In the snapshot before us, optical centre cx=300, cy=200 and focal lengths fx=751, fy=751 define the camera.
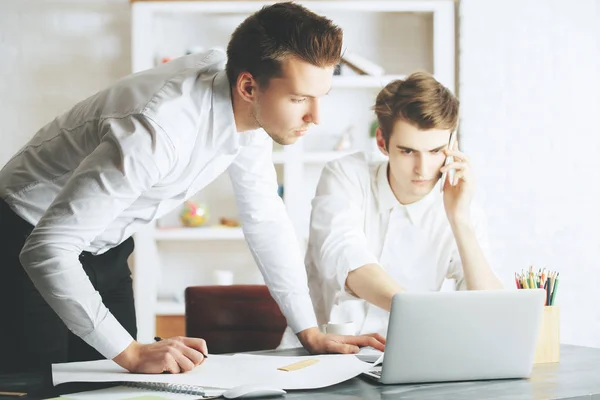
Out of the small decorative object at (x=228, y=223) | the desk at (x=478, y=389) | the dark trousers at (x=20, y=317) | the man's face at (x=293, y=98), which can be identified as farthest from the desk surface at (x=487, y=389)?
the small decorative object at (x=228, y=223)

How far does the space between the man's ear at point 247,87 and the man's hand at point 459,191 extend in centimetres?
77

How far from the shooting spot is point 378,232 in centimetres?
221

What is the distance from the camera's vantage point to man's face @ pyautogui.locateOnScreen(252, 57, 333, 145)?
1453mm

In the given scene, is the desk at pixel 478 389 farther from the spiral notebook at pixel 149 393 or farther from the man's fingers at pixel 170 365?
the man's fingers at pixel 170 365

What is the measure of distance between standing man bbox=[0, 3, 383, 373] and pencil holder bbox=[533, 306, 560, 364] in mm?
339

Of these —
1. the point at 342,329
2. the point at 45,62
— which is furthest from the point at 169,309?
the point at 342,329

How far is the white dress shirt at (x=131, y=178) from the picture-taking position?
130cm

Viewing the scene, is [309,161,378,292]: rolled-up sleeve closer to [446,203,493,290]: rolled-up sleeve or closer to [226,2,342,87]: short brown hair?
[446,203,493,290]: rolled-up sleeve

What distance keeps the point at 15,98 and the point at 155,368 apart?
10.5 ft

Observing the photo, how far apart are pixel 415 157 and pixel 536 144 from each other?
2.12 metres

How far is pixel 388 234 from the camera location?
218cm

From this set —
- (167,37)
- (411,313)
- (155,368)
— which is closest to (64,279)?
(155,368)

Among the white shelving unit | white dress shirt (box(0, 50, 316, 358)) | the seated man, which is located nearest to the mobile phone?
the seated man

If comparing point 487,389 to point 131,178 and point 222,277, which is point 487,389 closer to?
point 131,178
